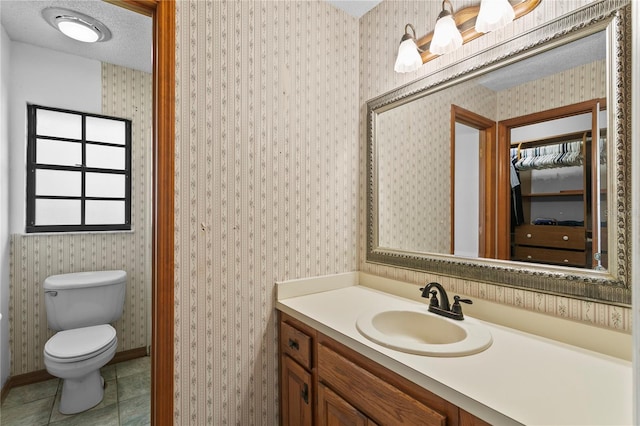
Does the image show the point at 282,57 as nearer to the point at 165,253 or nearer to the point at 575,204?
the point at 165,253

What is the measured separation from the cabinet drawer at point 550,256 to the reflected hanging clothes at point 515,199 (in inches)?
3.7

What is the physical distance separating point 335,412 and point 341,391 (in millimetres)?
91

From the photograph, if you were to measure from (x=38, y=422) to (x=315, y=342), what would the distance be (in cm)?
188

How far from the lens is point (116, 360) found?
2418mm

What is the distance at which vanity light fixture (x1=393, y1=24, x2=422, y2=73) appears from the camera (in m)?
1.37

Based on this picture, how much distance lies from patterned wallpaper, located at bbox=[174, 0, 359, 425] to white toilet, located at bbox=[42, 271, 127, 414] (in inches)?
41.9

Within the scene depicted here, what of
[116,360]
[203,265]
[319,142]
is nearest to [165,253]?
[203,265]

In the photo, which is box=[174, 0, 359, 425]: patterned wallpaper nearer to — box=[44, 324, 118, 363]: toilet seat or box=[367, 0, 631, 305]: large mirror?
box=[367, 0, 631, 305]: large mirror

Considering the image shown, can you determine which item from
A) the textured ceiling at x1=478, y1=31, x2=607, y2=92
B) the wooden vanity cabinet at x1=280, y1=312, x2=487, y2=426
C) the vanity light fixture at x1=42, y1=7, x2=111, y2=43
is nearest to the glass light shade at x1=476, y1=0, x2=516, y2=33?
the textured ceiling at x1=478, y1=31, x2=607, y2=92

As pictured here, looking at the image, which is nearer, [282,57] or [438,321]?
[438,321]

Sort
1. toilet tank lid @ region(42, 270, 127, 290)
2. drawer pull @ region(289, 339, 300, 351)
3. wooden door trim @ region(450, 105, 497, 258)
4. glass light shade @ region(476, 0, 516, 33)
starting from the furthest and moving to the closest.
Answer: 1. toilet tank lid @ region(42, 270, 127, 290)
2. drawer pull @ region(289, 339, 300, 351)
3. wooden door trim @ region(450, 105, 497, 258)
4. glass light shade @ region(476, 0, 516, 33)

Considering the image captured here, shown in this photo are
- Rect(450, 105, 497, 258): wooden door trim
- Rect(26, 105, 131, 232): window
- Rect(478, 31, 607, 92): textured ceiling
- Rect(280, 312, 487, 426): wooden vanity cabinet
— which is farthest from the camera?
Rect(26, 105, 131, 232): window

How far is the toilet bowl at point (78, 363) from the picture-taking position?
1741 millimetres

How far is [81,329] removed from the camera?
2084 mm
